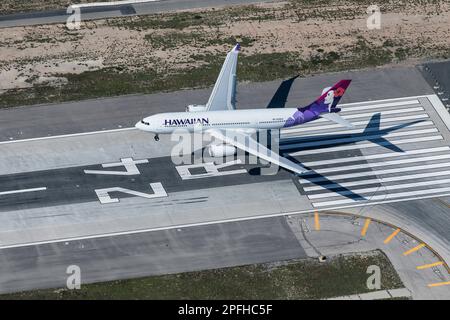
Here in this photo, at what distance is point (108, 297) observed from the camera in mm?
81250

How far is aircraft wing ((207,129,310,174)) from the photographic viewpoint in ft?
301

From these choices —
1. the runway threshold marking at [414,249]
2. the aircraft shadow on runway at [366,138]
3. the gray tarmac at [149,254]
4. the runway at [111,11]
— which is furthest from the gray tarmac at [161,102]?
the runway threshold marking at [414,249]

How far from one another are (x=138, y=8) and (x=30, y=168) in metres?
42.1

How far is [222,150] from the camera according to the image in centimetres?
9625

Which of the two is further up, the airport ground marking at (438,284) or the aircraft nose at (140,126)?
the aircraft nose at (140,126)

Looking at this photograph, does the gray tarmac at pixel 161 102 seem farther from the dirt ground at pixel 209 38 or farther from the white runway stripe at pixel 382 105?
the dirt ground at pixel 209 38

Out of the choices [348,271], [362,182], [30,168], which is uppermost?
[30,168]

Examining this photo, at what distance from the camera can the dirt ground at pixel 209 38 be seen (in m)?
117

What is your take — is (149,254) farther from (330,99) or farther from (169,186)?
(330,99)

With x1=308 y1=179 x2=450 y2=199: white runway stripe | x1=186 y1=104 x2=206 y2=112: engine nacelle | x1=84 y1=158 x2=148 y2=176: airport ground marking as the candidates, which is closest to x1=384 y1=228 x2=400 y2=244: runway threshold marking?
x1=308 y1=179 x2=450 y2=199: white runway stripe

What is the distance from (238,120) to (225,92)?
5888 millimetres
